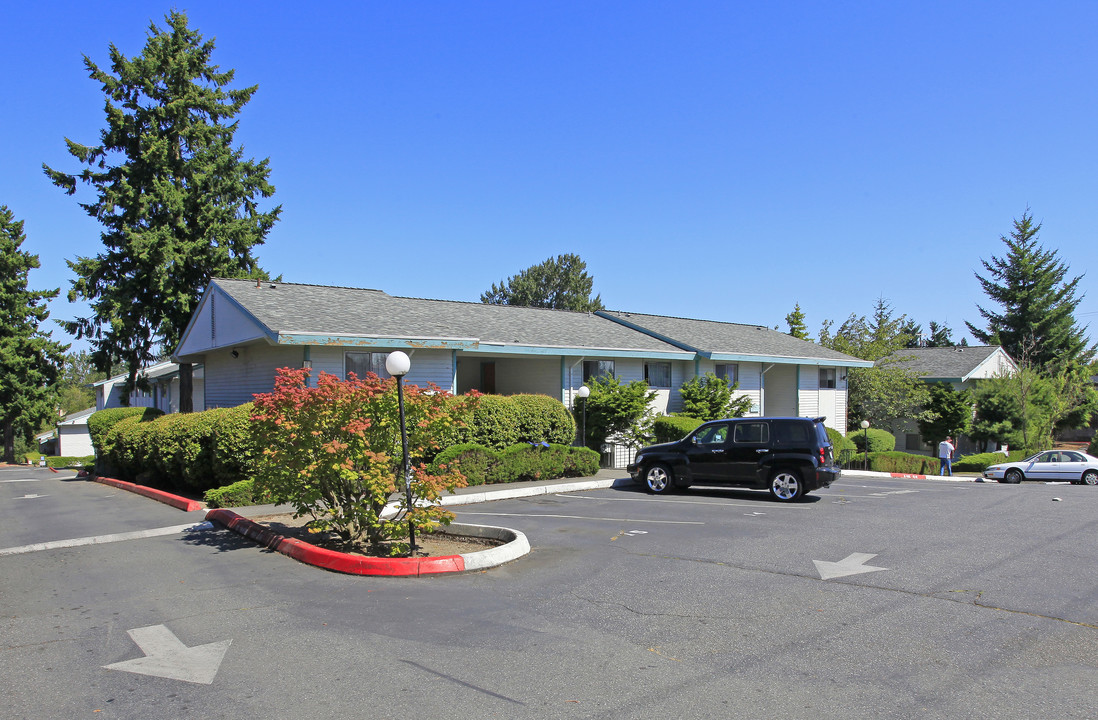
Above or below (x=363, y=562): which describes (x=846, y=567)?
below

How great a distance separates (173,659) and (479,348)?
14.6m

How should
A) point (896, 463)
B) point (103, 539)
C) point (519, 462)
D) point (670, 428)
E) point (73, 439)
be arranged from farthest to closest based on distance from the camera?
point (73, 439), point (896, 463), point (670, 428), point (519, 462), point (103, 539)

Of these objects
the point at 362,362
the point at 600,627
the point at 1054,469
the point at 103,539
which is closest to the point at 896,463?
the point at 1054,469

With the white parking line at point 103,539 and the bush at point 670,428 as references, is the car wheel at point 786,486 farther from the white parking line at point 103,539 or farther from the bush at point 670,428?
the white parking line at point 103,539

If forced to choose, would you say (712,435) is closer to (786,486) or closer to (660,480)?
(660,480)

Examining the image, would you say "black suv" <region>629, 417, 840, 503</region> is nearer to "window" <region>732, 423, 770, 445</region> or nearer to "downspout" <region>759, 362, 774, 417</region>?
"window" <region>732, 423, 770, 445</region>

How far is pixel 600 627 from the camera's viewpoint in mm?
6168

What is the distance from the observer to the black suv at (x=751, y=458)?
48.5 ft

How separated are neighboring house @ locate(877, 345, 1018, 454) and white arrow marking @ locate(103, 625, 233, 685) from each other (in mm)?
37732

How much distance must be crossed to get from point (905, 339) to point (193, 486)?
119ft

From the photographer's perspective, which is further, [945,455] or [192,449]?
[945,455]

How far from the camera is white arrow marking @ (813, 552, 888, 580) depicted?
8.11 metres

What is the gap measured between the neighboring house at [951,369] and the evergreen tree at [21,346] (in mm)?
48068

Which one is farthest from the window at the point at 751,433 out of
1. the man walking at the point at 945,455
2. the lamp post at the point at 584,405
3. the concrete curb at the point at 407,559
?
the man walking at the point at 945,455
